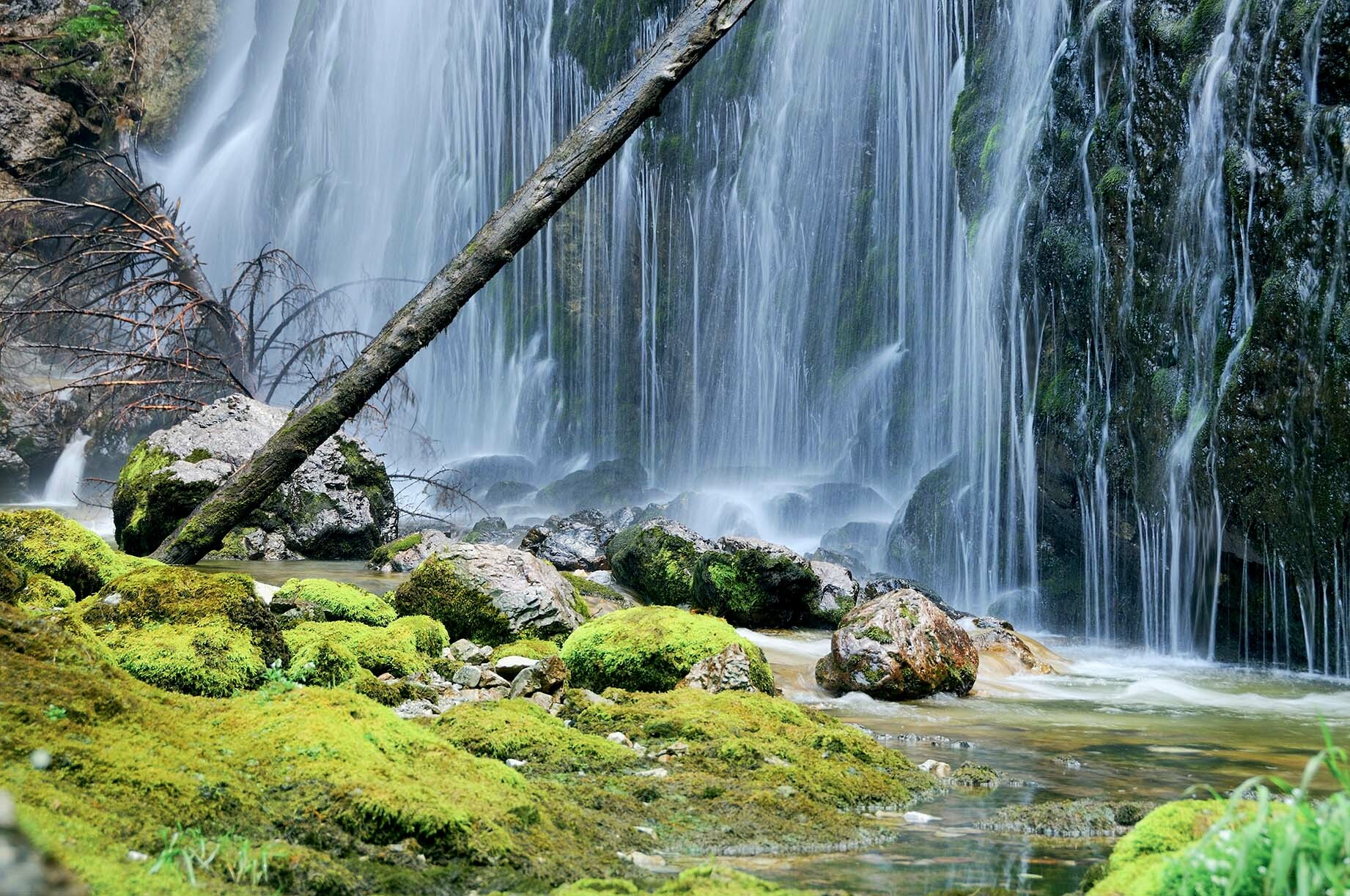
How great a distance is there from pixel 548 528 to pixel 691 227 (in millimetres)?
16237

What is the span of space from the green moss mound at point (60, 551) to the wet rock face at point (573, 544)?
6123 millimetres

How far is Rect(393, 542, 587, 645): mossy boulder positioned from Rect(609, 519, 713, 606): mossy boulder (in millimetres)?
3552

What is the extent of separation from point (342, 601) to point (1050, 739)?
4933mm

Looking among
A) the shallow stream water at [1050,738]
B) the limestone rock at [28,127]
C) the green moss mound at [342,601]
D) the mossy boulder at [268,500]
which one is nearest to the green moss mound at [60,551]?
the green moss mound at [342,601]

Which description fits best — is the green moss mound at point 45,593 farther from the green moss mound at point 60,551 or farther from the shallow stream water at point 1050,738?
the shallow stream water at point 1050,738

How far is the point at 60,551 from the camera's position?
705 centimetres

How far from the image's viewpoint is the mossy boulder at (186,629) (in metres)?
4.66

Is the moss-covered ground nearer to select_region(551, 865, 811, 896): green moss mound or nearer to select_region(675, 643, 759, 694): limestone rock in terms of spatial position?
select_region(551, 865, 811, 896): green moss mound

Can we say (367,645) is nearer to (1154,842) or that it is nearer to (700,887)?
(700,887)

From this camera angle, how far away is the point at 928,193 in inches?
885

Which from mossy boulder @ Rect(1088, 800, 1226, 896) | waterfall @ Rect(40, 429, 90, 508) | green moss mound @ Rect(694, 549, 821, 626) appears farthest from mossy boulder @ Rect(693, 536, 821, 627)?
waterfall @ Rect(40, 429, 90, 508)

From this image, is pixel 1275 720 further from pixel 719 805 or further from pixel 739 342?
pixel 739 342

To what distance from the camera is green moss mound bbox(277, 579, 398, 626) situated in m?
7.40

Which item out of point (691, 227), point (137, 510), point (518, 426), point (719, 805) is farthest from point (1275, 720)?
point (518, 426)
